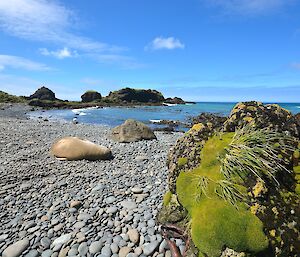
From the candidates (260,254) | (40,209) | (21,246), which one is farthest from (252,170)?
(40,209)

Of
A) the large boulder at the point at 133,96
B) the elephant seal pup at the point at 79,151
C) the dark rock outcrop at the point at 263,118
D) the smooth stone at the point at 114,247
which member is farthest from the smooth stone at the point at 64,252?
the large boulder at the point at 133,96

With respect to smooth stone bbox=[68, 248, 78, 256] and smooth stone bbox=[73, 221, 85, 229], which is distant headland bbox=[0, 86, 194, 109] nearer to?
smooth stone bbox=[73, 221, 85, 229]

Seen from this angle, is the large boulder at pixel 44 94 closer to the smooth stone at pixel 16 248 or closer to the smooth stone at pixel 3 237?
the smooth stone at pixel 3 237

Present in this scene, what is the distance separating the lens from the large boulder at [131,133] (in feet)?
51.5

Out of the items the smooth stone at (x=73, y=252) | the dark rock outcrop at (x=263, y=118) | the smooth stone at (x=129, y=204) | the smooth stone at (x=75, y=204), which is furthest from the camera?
the smooth stone at (x=75, y=204)

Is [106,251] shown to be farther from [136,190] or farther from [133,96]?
[133,96]

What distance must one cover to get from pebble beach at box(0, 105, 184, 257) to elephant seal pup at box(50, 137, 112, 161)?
0.35 meters

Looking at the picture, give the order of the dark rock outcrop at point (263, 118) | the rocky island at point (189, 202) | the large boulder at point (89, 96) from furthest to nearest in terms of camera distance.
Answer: the large boulder at point (89, 96) < the dark rock outcrop at point (263, 118) < the rocky island at point (189, 202)

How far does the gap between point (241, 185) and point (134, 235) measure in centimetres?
242

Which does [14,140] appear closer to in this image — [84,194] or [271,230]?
[84,194]

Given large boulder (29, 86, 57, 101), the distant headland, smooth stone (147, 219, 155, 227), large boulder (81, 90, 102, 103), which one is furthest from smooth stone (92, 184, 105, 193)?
large boulder (29, 86, 57, 101)

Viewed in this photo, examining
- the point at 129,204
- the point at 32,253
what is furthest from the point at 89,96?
the point at 32,253

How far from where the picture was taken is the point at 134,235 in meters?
5.41

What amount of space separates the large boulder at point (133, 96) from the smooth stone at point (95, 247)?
323 ft
